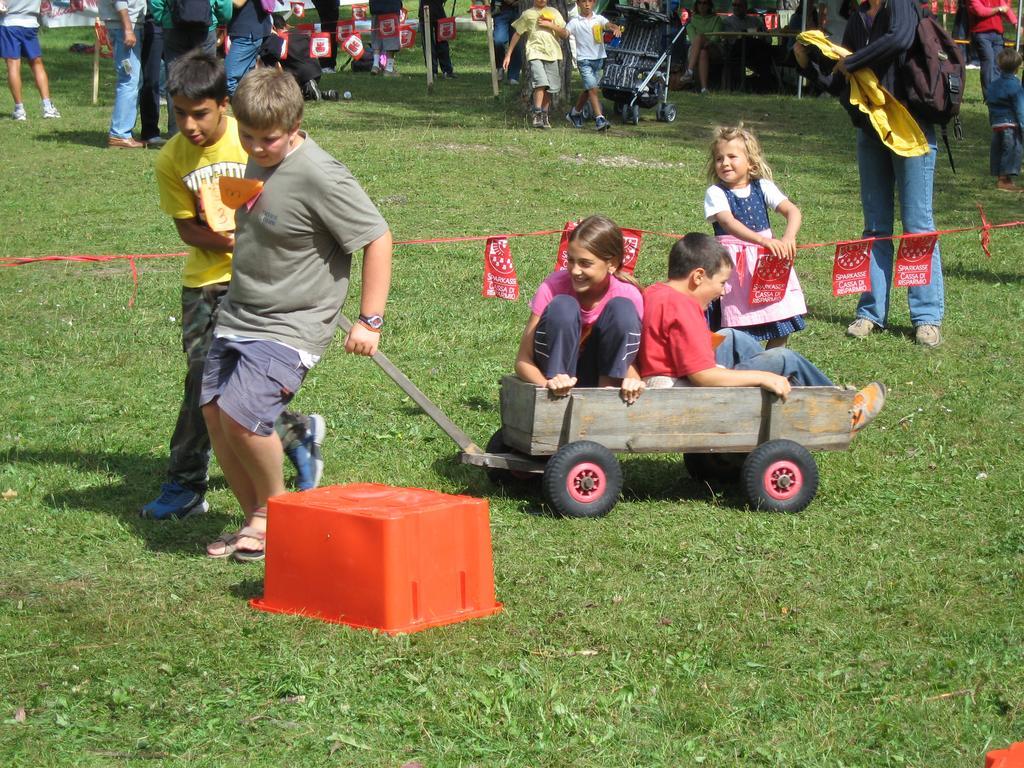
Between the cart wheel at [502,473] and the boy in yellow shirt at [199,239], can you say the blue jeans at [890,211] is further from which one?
the boy in yellow shirt at [199,239]

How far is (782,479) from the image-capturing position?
607 cm

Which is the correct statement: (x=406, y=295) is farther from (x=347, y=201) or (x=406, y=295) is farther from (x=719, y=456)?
(x=347, y=201)

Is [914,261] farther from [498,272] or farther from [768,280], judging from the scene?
[498,272]

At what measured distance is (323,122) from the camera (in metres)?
17.6

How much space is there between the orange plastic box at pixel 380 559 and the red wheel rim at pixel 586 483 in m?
1.05

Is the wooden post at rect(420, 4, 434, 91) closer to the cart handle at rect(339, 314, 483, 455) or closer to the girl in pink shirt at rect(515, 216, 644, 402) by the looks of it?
the girl in pink shirt at rect(515, 216, 644, 402)

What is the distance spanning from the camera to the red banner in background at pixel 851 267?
8.92 m

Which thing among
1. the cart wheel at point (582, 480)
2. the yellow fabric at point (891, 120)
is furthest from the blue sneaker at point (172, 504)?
the yellow fabric at point (891, 120)

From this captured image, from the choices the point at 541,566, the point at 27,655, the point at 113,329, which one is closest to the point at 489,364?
the point at 113,329

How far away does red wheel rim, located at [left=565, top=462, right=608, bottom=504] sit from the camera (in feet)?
19.3

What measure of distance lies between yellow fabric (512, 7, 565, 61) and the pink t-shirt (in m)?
11.8

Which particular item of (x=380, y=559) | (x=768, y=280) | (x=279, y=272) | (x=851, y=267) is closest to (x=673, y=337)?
(x=768, y=280)

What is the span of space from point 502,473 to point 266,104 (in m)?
2.23

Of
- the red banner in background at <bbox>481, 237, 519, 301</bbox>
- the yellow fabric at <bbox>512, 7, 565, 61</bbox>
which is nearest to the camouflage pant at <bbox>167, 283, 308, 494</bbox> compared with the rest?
the red banner in background at <bbox>481, 237, 519, 301</bbox>
